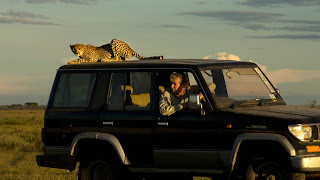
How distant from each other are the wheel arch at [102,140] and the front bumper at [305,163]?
264 centimetres

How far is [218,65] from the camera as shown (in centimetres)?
1071

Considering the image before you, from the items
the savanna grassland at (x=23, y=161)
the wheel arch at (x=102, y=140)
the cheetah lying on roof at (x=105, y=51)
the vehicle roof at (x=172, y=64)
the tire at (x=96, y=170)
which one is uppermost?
the cheetah lying on roof at (x=105, y=51)

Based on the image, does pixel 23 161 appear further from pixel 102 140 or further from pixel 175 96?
pixel 175 96

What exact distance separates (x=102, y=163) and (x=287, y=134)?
3.15 metres

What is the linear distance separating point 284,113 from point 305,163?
2.93 feet

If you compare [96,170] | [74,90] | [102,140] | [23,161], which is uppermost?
[74,90]

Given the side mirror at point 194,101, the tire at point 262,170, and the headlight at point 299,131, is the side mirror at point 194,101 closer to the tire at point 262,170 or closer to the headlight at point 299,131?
the tire at point 262,170

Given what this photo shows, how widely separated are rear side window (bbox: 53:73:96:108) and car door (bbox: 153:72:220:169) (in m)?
1.49

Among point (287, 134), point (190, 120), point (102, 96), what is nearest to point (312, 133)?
point (287, 134)

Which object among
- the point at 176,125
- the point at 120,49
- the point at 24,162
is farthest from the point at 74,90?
the point at 24,162

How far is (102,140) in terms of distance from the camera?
11.0 m

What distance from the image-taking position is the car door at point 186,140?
10.0m

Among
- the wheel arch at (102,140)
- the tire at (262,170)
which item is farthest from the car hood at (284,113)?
the wheel arch at (102,140)

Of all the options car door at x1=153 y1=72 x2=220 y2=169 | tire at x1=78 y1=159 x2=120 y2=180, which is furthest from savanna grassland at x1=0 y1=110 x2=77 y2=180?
car door at x1=153 y1=72 x2=220 y2=169
